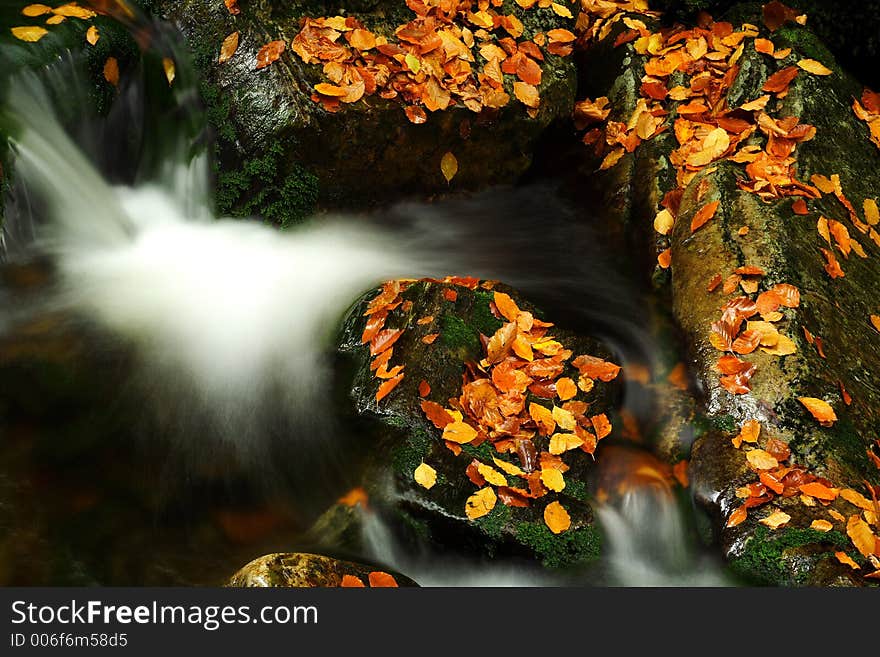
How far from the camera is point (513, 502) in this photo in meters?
3.72

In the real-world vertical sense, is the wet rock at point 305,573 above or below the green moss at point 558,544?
above

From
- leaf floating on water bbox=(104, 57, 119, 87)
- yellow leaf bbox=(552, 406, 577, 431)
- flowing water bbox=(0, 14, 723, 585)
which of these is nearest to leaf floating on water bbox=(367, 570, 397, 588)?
flowing water bbox=(0, 14, 723, 585)

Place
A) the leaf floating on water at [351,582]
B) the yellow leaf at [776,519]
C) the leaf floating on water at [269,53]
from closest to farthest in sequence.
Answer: the leaf floating on water at [351,582] → the yellow leaf at [776,519] → the leaf floating on water at [269,53]

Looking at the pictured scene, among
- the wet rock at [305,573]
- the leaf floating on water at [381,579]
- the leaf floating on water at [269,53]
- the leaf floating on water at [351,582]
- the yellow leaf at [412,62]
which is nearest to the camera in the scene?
the wet rock at [305,573]

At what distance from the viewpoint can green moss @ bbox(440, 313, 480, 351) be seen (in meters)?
4.12

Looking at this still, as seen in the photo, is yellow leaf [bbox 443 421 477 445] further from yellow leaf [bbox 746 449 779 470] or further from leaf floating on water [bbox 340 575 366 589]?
yellow leaf [bbox 746 449 779 470]

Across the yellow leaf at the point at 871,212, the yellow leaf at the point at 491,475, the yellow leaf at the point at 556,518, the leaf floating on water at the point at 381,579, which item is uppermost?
the yellow leaf at the point at 871,212

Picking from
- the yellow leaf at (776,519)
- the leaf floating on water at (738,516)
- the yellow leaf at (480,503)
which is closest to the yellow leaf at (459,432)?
the yellow leaf at (480,503)

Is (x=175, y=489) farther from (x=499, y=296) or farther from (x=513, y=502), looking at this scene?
(x=499, y=296)

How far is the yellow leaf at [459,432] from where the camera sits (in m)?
3.85

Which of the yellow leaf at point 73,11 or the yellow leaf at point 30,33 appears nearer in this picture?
the yellow leaf at point 30,33

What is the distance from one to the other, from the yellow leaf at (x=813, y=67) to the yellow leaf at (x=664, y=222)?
1424 millimetres

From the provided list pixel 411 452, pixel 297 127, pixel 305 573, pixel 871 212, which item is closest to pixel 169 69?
pixel 297 127

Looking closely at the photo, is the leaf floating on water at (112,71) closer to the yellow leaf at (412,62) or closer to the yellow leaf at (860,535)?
the yellow leaf at (412,62)
